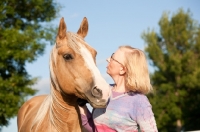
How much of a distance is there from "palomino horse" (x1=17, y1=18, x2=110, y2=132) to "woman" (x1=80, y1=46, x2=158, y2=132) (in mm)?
280

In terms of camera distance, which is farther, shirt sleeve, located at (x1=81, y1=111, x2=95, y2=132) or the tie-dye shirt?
shirt sleeve, located at (x1=81, y1=111, x2=95, y2=132)

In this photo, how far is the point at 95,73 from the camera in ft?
12.6

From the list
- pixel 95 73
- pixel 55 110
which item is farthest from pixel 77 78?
pixel 55 110

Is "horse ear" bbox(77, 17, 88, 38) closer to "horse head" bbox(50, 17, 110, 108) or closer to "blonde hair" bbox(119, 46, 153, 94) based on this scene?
"horse head" bbox(50, 17, 110, 108)

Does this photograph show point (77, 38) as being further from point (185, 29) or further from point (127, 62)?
point (185, 29)

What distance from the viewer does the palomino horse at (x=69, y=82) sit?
3.85 meters

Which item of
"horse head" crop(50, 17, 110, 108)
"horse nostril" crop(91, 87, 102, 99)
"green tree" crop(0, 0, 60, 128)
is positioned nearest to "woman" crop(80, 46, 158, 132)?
"horse head" crop(50, 17, 110, 108)

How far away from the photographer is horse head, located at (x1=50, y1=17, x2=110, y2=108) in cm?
375

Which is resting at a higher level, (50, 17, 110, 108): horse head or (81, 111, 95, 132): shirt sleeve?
(50, 17, 110, 108): horse head

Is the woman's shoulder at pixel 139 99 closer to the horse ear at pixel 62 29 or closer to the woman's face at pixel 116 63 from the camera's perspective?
the woman's face at pixel 116 63

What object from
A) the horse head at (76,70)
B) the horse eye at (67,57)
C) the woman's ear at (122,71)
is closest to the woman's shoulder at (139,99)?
the woman's ear at (122,71)

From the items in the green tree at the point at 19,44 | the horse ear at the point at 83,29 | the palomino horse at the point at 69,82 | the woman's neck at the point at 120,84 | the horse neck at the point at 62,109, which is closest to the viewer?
the palomino horse at the point at 69,82

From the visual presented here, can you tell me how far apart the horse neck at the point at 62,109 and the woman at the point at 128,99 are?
0.24 meters

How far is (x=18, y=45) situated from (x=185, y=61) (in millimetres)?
20851
